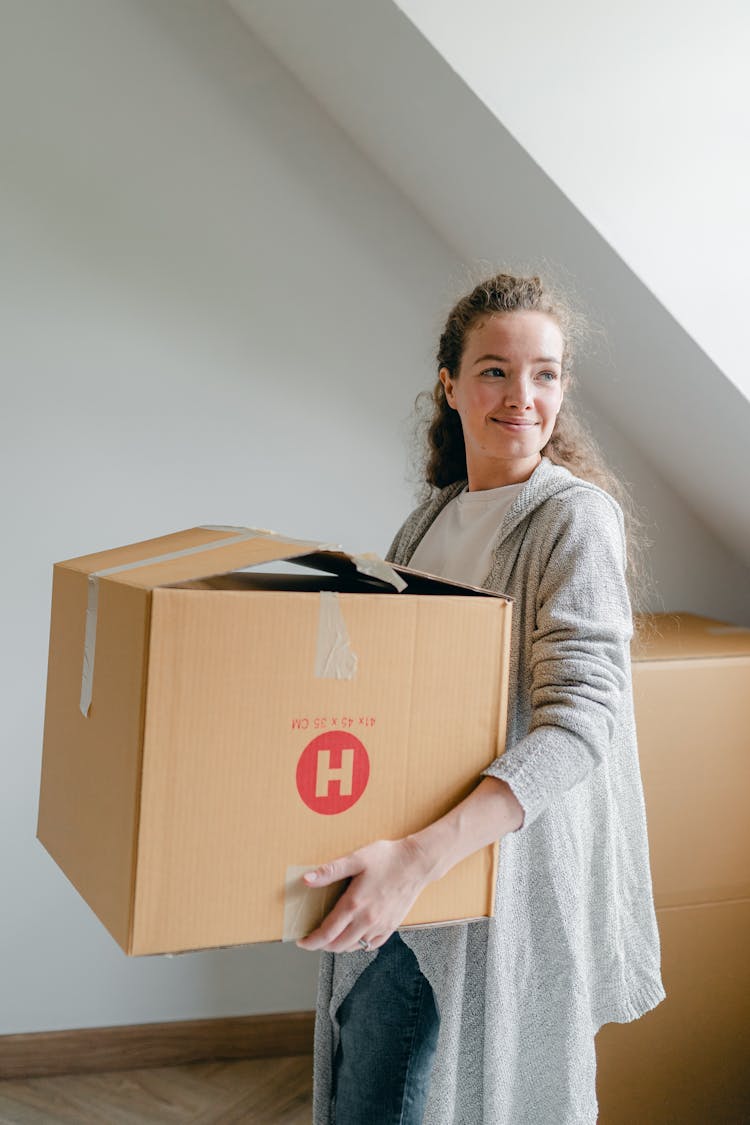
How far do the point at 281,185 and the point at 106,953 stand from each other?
1454 mm

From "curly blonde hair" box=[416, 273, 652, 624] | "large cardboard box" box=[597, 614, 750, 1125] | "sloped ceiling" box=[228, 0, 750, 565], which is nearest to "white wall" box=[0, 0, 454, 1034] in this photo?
"sloped ceiling" box=[228, 0, 750, 565]

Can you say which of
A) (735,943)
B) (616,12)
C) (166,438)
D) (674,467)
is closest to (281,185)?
(166,438)

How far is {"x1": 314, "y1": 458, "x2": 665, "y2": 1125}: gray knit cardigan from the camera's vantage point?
962 millimetres

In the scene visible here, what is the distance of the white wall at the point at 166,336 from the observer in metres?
1.80

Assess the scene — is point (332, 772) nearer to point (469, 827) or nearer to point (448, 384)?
point (469, 827)

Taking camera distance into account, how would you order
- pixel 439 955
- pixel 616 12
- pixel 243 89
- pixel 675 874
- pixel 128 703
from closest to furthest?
1. pixel 128 703
2. pixel 439 955
3. pixel 616 12
4. pixel 675 874
5. pixel 243 89

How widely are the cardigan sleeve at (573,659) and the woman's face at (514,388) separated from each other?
0.47 ft

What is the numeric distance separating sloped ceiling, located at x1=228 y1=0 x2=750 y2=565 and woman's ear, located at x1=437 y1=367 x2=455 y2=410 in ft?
0.98

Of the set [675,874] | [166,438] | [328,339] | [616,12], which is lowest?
[675,874]

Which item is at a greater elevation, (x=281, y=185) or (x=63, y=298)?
(x=281, y=185)

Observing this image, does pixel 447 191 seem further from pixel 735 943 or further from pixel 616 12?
pixel 735 943

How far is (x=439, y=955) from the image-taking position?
1.03 m

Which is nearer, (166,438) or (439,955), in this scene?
(439,955)

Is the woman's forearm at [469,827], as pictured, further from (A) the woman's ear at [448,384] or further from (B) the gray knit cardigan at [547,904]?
(A) the woman's ear at [448,384]
